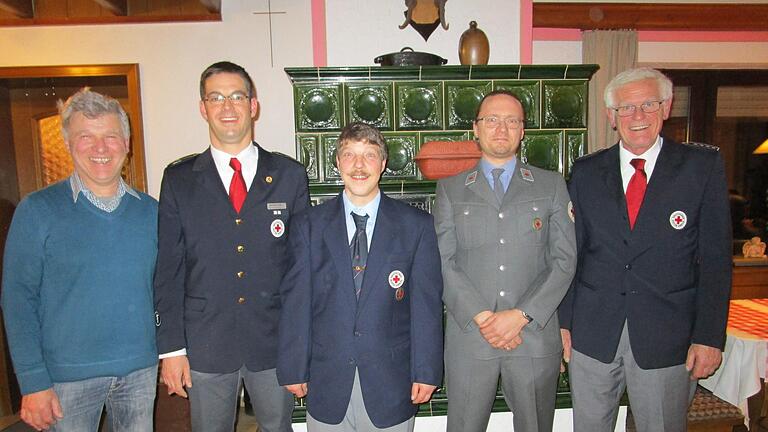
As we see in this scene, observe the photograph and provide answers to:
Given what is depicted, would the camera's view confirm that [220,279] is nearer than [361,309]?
No

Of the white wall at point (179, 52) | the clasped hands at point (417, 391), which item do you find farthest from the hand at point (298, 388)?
the white wall at point (179, 52)

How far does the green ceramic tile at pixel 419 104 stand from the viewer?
2.93 metres

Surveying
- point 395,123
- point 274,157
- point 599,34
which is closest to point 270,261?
point 274,157

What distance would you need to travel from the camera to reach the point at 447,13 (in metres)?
3.39

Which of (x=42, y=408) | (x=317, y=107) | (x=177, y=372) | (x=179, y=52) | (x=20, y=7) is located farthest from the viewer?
(x=179, y=52)

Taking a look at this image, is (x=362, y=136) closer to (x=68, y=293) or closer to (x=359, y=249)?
(x=359, y=249)

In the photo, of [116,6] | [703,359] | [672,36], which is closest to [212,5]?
[116,6]

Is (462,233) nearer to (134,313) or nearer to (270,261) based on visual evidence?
(270,261)

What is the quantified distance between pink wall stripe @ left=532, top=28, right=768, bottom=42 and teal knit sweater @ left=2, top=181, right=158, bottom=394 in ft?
12.2

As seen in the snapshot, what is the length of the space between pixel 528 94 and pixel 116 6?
3.05 metres

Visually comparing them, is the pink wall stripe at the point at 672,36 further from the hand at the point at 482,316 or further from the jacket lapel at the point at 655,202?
the hand at the point at 482,316

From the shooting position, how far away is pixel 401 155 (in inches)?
117

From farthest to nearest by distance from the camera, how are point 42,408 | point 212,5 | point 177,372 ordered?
point 212,5
point 177,372
point 42,408

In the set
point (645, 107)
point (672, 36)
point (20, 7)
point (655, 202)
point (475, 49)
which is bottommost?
point (655, 202)
